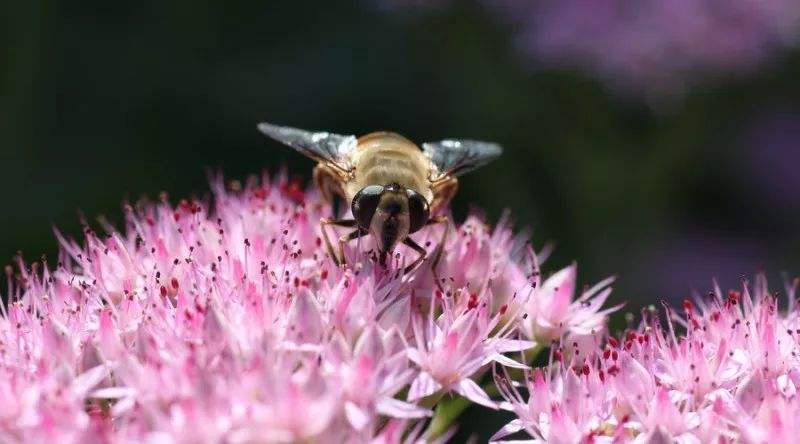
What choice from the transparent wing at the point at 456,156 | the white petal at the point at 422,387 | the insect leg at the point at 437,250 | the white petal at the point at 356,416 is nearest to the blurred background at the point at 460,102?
the transparent wing at the point at 456,156

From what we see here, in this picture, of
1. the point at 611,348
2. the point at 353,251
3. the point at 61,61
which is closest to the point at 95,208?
the point at 61,61

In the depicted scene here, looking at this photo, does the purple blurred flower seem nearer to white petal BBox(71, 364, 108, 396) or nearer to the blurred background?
the blurred background

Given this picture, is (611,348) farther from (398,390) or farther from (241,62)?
(241,62)

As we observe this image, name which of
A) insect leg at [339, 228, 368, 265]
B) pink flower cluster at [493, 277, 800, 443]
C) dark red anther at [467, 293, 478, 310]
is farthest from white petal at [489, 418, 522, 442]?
insect leg at [339, 228, 368, 265]

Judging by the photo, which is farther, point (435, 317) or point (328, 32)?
point (328, 32)

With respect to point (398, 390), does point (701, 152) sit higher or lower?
higher

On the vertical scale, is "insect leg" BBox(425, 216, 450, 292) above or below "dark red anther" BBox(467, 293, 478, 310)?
above
